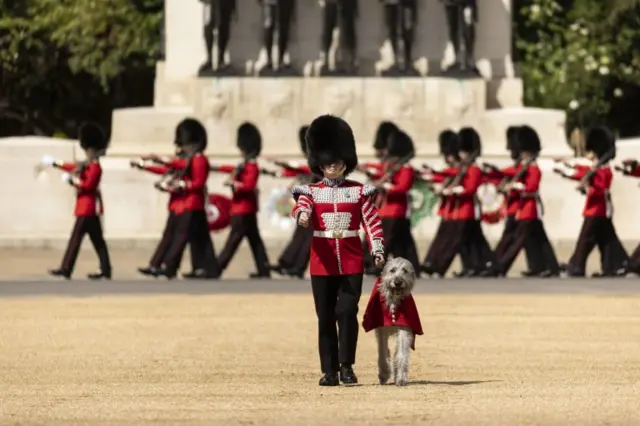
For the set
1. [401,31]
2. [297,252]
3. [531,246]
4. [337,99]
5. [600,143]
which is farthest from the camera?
[401,31]

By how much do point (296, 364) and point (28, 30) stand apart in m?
35.0

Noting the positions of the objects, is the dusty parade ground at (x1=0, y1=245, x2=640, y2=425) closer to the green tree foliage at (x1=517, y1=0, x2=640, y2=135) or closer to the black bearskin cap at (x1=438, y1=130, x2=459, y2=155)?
the black bearskin cap at (x1=438, y1=130, x2=459, y2=155)

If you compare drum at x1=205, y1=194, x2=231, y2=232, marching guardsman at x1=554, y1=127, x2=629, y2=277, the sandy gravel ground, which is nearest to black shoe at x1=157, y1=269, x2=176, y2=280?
the sandy gravel ground

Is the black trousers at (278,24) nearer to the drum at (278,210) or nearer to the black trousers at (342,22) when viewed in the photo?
the black trousers at (342,22)

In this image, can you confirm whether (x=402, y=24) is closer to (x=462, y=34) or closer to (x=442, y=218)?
(x=462, y=34)

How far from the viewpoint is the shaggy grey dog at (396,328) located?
14828 millimetres

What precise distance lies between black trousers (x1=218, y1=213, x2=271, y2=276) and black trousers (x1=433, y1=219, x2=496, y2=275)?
1.83m

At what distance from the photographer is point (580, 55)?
5050 cm

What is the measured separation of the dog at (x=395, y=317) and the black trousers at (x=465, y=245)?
13045mm

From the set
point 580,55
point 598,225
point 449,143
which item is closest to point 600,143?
point 598,225

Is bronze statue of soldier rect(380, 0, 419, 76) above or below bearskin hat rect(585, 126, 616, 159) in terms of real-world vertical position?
above

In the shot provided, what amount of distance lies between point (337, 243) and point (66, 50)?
38.4 metres

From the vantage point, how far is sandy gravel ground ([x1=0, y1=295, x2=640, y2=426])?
13.3 m

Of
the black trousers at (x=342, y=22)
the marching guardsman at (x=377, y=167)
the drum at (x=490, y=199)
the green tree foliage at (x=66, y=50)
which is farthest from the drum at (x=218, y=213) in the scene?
the green tree foliage at (x=66, y=50)
